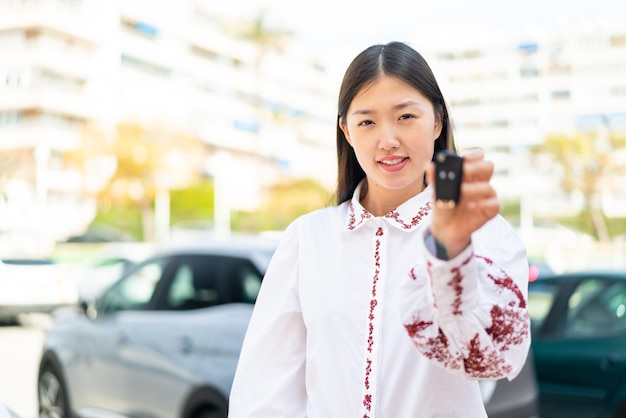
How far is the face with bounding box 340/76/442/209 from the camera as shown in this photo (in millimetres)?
1988

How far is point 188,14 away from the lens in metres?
73.2

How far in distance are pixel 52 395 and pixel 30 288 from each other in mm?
9320

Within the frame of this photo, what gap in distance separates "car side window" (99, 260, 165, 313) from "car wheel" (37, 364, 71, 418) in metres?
0.77

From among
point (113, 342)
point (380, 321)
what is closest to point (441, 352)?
point (380, 321)

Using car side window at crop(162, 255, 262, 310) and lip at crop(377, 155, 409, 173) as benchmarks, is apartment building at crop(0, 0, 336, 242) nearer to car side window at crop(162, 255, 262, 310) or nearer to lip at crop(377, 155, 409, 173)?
car side window at crop(162, 255, 262, 310)

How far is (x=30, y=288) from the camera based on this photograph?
52.4ft

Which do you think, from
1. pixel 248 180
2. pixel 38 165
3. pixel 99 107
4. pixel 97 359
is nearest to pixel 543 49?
pixel 248 180

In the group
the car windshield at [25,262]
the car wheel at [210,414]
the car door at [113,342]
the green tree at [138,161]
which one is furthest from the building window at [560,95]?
the car wheel at [210,414]

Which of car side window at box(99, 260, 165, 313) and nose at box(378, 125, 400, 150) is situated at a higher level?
nose at box(378, 125, 400, 150)

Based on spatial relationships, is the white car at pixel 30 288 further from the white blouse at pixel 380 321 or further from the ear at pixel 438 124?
the ear at pixel 438 124

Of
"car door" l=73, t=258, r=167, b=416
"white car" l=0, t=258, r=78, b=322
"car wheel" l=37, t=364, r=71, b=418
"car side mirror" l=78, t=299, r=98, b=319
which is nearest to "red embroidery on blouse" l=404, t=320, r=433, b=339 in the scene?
"car door" l=73, t=258, r=167, b=416

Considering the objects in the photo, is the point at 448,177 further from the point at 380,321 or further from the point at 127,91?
the point at 127,91

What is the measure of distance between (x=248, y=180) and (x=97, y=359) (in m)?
70.5

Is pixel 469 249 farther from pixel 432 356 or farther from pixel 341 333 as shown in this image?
pixel 341 333
